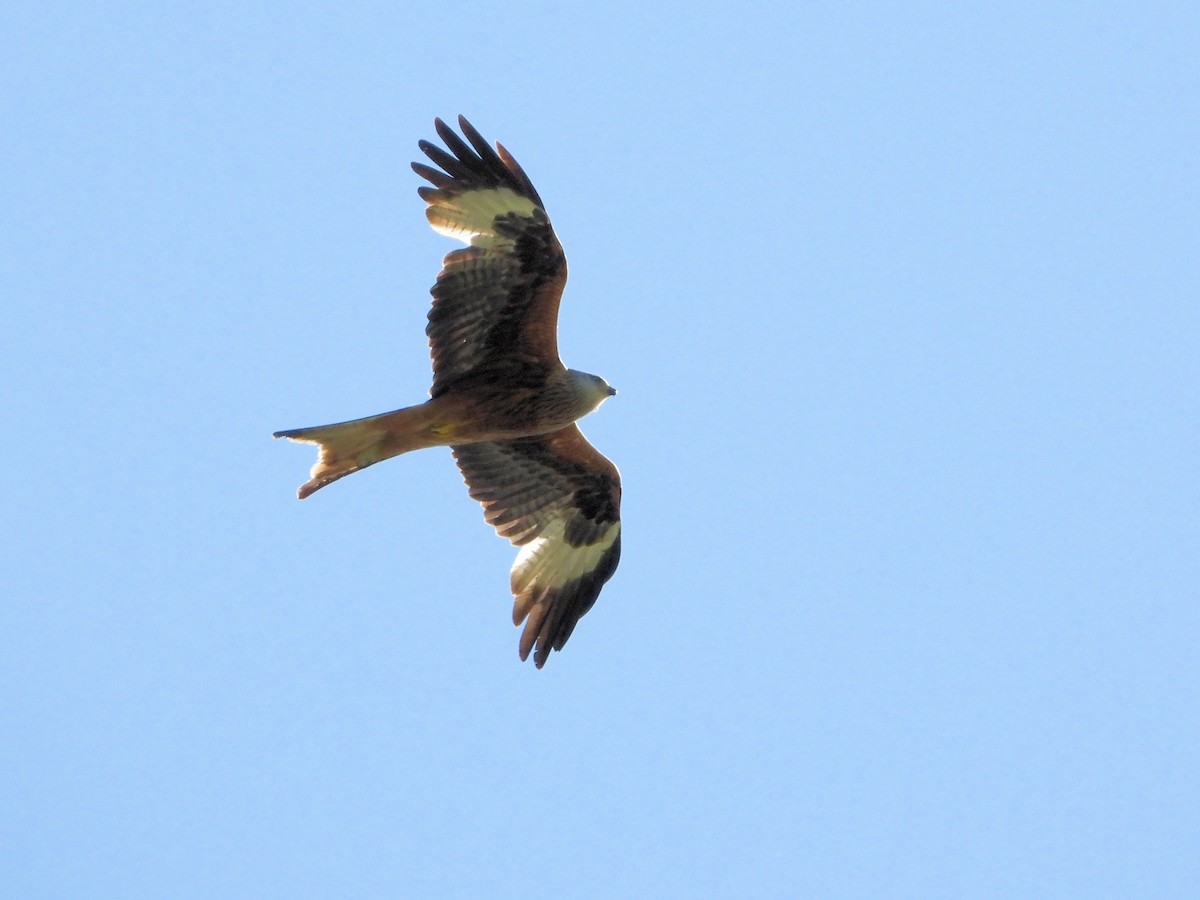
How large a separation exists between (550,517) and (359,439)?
1716 mm

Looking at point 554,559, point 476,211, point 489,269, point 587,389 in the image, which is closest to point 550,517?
point 554,559

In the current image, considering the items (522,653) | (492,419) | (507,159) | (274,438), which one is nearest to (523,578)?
(522,653)

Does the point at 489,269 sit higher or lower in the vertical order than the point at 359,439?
higher

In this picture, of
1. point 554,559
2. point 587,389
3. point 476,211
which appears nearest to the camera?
point 476,211

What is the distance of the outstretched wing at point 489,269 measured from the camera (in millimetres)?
10594

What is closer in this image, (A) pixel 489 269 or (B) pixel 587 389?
(A) pixel 489 269

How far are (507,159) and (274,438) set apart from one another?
7.24ft

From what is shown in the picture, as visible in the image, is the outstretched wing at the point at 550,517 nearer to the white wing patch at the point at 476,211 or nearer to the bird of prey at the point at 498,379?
the bird of prey at the point at 498,379

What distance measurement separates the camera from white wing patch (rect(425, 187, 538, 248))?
34.9 feet

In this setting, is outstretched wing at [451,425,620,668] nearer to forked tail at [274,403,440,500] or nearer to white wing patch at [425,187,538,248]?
forked tail at [274,403,440,500]

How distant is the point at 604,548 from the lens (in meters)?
12.0

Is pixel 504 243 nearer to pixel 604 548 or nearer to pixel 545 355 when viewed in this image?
pixel 545 355

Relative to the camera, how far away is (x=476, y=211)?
10656 millimetres

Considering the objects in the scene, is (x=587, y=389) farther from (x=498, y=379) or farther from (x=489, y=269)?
(x=489, y=269)
